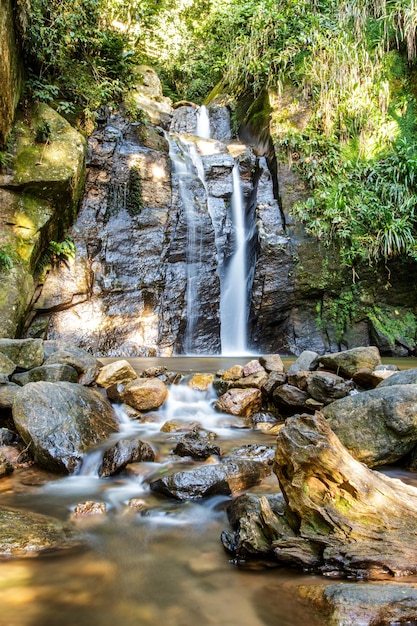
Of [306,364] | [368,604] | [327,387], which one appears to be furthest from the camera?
[306,364]

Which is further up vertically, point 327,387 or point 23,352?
point 23,352

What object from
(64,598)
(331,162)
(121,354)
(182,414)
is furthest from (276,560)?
(331,162)

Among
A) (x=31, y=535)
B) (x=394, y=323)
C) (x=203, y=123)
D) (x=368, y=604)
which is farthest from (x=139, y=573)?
(x=203, y=123)

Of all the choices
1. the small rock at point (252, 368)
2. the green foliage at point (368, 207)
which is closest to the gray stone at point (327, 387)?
the small rock at point (252, 368)

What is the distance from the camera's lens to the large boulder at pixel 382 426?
309 cm

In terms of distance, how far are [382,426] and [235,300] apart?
7.33 meters

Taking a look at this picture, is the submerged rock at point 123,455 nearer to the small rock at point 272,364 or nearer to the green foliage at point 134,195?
the small rock at point 272,364

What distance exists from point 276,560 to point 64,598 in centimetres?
97

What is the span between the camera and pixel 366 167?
10.7 meters

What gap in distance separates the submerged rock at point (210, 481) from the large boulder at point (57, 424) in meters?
0.91

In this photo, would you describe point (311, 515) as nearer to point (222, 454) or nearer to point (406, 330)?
point (222, 454)

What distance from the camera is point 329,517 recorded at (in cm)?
186

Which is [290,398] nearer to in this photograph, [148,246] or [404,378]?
[404,378]

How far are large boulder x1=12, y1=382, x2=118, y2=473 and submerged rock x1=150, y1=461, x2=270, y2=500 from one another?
2.97 ft
